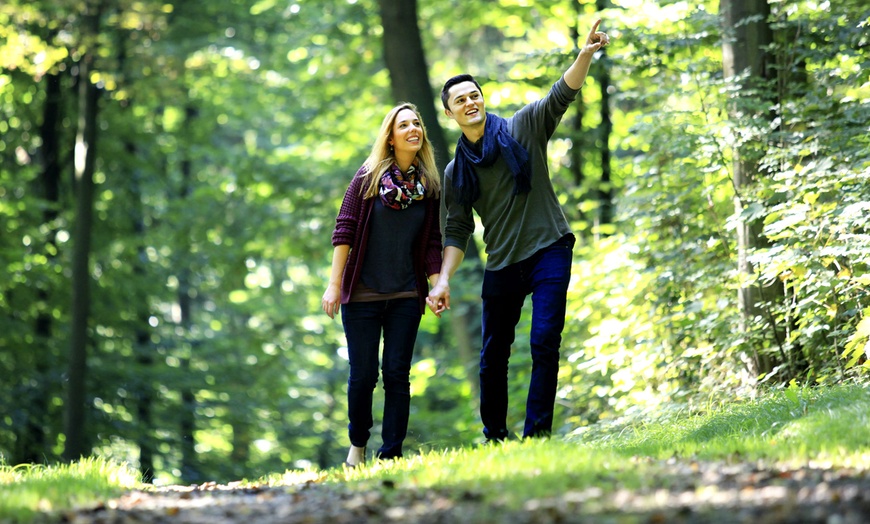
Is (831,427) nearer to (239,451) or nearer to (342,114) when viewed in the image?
(342,114)

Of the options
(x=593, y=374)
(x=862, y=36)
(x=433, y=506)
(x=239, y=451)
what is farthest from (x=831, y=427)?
(x=239, y=451)

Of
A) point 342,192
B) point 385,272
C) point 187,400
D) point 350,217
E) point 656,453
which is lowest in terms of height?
point 187,400

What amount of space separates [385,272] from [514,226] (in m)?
0.88

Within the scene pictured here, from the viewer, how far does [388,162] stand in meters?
6.70

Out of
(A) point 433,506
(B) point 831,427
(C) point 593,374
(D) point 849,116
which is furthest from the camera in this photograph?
(C) point 593,374

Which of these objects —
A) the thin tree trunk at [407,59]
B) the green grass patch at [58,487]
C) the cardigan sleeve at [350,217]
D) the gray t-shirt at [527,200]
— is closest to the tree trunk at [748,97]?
the gray t-shirt at [527,200]

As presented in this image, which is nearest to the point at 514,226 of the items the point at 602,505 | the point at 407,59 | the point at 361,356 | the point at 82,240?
the point at 361,356

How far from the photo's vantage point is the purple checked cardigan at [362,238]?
21.7 ft

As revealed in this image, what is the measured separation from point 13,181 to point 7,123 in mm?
1669

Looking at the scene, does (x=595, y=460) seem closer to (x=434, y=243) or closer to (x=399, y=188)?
(x=434, y=243)

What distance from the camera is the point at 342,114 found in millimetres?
17531

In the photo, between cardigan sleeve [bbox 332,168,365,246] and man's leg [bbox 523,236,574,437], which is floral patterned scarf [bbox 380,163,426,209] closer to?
cardigan sleeve [bbox 332,168,365,246]

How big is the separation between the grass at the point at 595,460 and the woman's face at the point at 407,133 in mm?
1945

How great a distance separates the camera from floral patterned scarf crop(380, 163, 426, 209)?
6.59 meters
